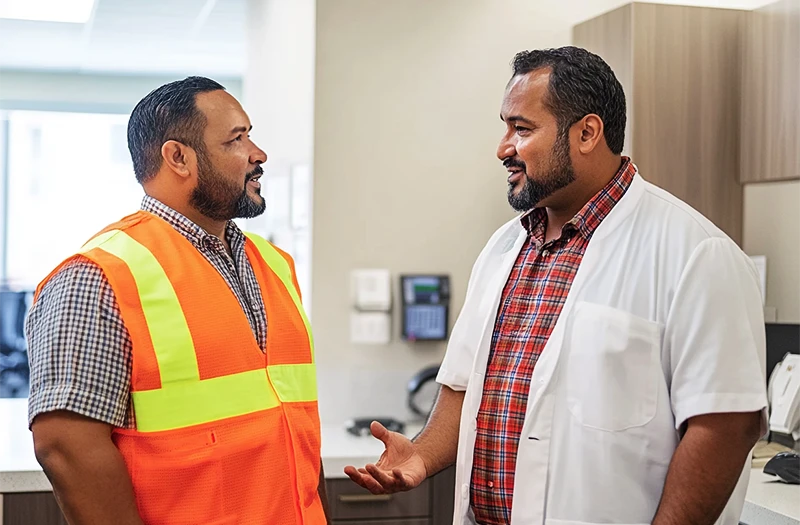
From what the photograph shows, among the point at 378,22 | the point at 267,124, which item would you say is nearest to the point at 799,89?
the point at 378,22

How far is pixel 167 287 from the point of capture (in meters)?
1.70

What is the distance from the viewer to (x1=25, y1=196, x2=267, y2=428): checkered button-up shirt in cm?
154

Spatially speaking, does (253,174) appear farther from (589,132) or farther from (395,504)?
(395,504)

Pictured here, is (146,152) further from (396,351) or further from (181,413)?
(396,351)

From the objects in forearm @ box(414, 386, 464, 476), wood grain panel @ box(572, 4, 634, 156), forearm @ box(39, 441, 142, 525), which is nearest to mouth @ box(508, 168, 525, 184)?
forearm @ box(414, 386, 464, 476)

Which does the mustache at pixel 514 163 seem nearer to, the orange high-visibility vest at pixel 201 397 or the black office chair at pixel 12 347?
the orange high-visibility vest at pixel 201 397

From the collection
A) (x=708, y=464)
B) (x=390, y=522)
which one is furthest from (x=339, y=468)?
(x=708, y=464)

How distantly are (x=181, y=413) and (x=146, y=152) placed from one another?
54cm

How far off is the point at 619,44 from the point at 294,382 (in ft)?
6.00

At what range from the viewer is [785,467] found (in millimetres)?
2416

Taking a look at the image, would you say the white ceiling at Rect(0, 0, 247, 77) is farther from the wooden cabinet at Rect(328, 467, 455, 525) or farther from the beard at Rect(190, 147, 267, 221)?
the beard at Rect(190, 147, 267, 221)

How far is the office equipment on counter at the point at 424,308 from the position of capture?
330 cm

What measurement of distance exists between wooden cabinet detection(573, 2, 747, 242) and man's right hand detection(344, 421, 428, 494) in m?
1.52

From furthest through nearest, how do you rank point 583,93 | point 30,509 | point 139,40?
point 139,40 → point 30,509 → point 583,93
